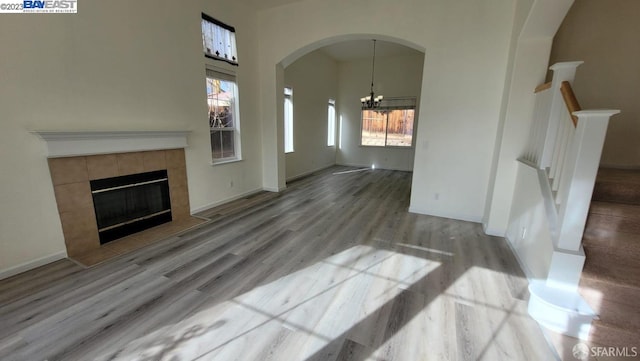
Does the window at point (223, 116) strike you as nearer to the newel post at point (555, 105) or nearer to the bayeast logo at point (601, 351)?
the newel post at point (555, 105)

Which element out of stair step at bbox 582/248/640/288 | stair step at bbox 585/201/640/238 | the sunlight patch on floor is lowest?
the sunlight patch on floor

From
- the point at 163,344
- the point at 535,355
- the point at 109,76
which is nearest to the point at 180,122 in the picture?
the point at 109,76

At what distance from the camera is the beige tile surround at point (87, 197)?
2.63 m

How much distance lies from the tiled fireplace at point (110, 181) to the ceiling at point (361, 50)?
17.2 feet

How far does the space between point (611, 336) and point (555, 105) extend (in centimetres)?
188

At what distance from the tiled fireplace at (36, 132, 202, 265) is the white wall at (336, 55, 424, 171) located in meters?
6.41

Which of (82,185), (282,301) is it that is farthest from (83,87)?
(282,301)

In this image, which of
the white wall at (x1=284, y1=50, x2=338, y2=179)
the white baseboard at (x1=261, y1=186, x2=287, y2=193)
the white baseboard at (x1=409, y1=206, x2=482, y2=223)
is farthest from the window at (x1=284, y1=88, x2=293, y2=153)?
the white baseboard at (x1=409, y1=206, x2=482, y2=223)

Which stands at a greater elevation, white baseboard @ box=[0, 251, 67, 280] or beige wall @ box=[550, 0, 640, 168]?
beige wall @ box=[550, 0, 640, 168]

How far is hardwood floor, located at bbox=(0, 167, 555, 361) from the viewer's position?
165 centimetres

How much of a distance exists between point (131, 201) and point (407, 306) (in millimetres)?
3492

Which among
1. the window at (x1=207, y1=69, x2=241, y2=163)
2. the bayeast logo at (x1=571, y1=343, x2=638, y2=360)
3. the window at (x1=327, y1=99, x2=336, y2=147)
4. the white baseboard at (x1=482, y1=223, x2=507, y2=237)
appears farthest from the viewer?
the window at (x1=327, y1=99, x2=336, y2=147)

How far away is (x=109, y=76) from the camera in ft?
9.45

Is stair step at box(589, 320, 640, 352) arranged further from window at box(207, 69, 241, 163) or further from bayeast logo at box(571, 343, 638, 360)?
window at box(207, 69, 241, 163)
